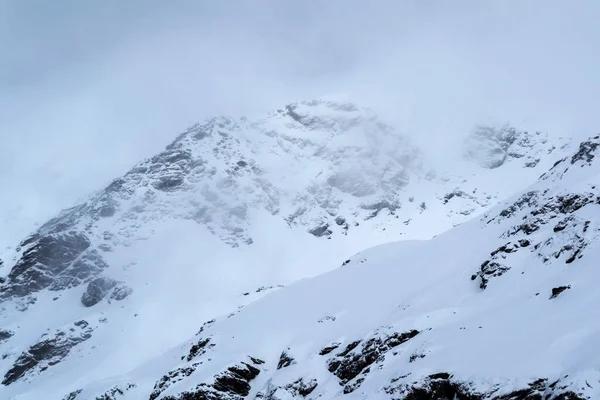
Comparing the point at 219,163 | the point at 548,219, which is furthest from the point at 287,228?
the point at 548,219

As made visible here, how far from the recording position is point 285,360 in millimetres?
31078

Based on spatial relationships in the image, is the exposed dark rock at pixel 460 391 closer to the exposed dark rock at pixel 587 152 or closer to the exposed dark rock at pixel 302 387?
the exposed dark rock at pixel 302 387

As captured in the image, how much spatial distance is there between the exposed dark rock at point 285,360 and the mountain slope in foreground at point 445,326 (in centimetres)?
11

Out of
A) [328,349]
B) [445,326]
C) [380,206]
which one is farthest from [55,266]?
[445,326]

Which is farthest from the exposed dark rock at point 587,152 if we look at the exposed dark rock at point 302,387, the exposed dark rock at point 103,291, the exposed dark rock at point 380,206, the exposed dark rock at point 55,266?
the exposed dark rock at point 380,206

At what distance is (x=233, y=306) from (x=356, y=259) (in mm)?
39073

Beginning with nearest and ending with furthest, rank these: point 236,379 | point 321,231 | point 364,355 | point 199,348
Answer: point 364,355
point 236,379
point 199,348
point 321,231

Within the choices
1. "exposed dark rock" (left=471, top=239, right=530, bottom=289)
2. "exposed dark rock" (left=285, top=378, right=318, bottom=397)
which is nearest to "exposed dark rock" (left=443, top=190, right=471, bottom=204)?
"exposed dark rock" (left=471, top=239, right=530, bottom=289)

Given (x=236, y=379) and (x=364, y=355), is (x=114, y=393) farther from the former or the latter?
(x=364, y=355)

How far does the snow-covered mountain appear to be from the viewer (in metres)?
21.2

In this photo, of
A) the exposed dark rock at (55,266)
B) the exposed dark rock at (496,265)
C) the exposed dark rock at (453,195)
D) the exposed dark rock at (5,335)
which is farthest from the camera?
the exposed dark rock at (453,195)

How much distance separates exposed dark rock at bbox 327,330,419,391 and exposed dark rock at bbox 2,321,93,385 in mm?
66899

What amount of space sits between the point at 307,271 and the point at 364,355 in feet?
266

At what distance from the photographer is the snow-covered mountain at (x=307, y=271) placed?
69.5 ft
